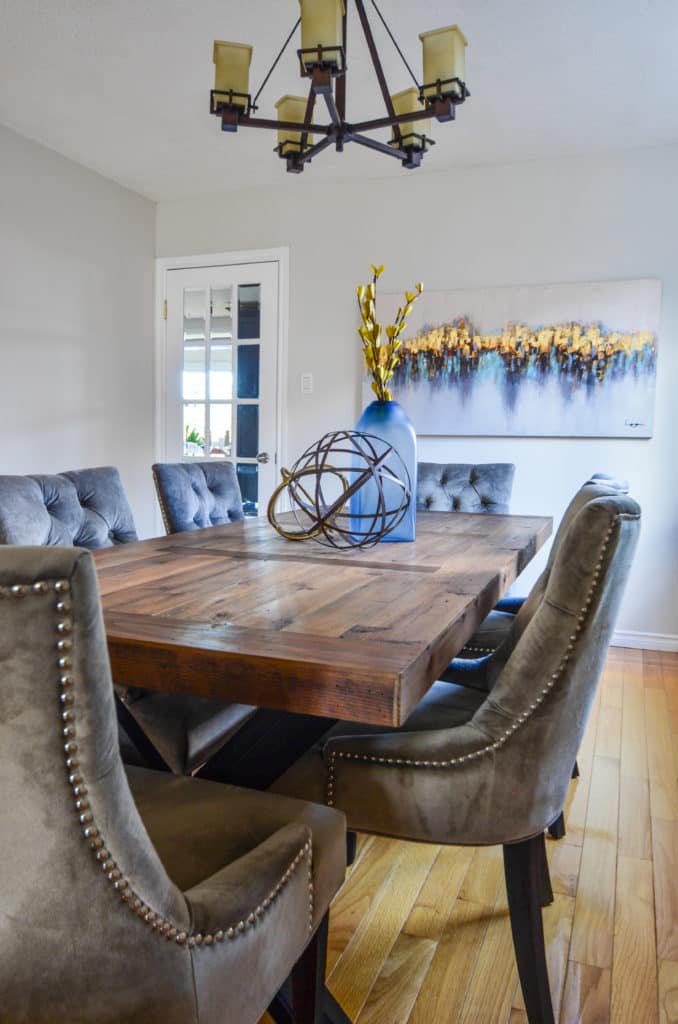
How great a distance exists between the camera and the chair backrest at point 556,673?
3.34 ft

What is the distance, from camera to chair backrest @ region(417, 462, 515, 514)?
2875 mm

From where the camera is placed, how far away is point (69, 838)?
1.90ft

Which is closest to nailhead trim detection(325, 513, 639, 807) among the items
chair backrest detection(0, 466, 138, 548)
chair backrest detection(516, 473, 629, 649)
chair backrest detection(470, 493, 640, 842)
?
chair backrest detection(470, 493, 640, 842)

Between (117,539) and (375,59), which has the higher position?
(375,59)

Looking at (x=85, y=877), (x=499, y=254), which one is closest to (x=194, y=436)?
(x=499, y=254)

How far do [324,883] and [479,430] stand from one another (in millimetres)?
3131

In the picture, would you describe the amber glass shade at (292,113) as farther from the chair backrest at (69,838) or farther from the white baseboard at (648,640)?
the white baseboard at (648,640)

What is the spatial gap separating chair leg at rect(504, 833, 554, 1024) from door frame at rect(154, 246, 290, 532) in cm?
328

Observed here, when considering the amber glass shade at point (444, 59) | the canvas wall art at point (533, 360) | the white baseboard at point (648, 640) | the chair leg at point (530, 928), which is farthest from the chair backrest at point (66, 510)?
the white baseboard at point (648, 640)

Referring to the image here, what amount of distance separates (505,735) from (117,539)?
1356 millimetres

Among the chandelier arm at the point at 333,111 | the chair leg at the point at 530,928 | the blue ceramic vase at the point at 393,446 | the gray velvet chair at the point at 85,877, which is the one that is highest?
the chandelier arm at the point at 333,111

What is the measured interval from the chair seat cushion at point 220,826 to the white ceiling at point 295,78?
249 centimetres

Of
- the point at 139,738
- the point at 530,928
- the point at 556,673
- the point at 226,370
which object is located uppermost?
the point at 226,370

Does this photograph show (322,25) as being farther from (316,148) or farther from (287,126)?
(316,148)
